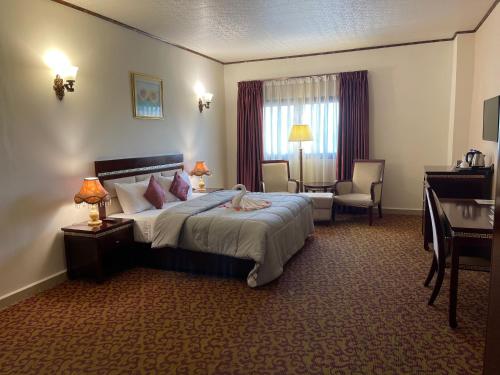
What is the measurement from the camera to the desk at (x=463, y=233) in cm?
247

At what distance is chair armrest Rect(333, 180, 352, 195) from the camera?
19.8 feet

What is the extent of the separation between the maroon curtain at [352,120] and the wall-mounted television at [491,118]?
7.12 ft

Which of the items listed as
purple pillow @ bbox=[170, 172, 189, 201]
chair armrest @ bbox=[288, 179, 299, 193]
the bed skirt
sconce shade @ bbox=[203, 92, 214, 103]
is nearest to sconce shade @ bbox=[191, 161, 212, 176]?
purple pillow @ bbox=[170, 172, 189, 201]

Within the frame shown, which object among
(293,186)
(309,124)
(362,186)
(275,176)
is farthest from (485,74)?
(275,176)

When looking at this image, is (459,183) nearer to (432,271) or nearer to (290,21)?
(432,271)

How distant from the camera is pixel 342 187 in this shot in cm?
606

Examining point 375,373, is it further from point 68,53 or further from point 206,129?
point 206,129

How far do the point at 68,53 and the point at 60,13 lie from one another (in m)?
0.38

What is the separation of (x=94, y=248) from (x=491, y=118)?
425cm

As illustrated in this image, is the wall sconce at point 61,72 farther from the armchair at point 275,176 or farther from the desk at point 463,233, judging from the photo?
the desk at point 463,233

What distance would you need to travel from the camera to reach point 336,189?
6047mm

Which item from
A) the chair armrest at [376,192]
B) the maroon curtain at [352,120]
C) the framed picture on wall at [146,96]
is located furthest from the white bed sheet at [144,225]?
the maroon curtain at [352,120]

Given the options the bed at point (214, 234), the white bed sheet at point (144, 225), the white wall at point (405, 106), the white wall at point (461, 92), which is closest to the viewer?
the bed at point (214, 234)

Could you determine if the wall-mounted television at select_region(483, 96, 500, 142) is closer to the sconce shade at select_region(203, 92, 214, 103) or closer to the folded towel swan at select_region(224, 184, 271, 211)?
the folded towel swan at select_region(224, 184, 271, 211)
